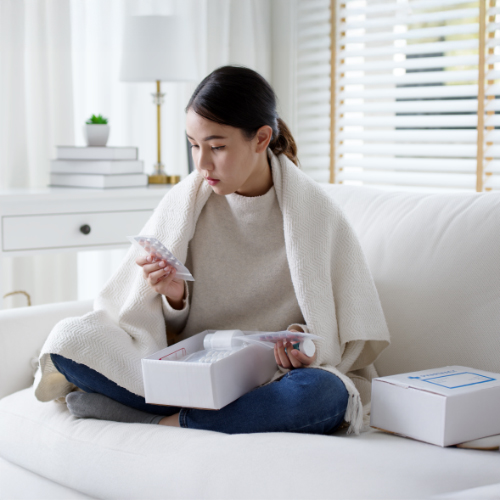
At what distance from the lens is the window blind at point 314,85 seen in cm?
279

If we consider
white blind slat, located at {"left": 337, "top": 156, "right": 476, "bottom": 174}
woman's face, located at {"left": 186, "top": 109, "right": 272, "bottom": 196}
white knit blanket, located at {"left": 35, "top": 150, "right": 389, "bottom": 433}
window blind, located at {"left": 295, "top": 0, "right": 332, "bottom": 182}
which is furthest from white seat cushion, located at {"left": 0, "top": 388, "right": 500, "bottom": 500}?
window blind, located at {"left": 295, "top": 0, "right": 332, "bottom": 182}

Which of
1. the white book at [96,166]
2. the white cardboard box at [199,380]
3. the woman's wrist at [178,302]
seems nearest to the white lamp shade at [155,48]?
the white book at [96,166]

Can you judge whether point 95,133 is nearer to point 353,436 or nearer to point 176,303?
point 176,303

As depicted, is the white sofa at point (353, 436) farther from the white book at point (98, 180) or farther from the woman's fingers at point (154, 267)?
the white book at point (98, 180)

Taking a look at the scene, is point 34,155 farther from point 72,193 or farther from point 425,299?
point 425,299

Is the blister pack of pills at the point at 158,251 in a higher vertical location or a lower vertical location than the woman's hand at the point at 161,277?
higher

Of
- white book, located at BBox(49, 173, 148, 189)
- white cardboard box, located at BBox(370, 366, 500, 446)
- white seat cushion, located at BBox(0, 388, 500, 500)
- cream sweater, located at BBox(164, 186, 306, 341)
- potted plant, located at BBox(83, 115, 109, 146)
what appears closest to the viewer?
white seat cushion, located at BBox(0, 388, 500, 500)

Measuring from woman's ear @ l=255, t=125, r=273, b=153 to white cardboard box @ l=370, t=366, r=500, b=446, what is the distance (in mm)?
498

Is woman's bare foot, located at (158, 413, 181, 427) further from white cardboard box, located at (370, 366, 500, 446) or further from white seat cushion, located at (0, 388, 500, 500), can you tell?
white cardboard box, located at (370, 366, 500, 446)

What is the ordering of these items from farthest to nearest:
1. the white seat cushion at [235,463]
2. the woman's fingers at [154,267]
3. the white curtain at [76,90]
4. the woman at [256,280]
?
the white curtain at [76,90] < the woman's fingers at [154,267] < the woman at [256,280] < the white seat cushion at [235,463]

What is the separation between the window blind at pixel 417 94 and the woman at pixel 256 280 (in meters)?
1.05

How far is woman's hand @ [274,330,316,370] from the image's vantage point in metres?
1.23

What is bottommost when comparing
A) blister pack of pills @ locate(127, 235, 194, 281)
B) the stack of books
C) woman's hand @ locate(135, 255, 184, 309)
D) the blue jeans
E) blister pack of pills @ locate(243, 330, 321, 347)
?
the blue jeans

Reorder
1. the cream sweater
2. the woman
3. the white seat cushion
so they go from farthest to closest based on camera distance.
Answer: the cream sweater, the woman, the white seat cushion
